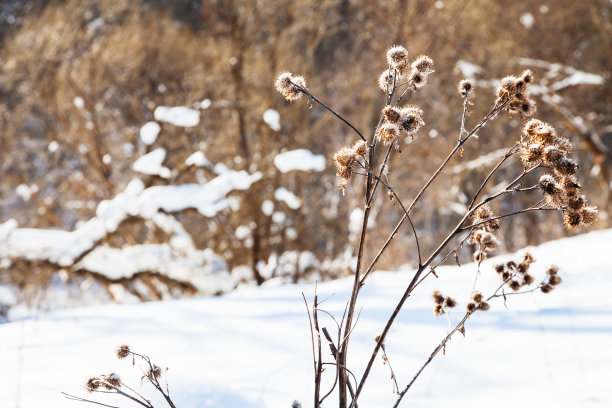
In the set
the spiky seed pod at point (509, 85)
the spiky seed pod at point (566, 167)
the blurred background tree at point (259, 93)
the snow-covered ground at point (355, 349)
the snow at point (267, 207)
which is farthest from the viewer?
the blurred background tree at point (259, 93)

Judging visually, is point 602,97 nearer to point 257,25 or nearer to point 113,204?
point 257,25

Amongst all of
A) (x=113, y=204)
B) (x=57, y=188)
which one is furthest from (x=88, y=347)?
(x=57, y=188)

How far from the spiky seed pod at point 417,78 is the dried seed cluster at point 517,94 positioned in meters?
0.17

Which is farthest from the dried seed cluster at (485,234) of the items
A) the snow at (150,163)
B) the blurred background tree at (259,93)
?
the blurred background tree at (259,93)

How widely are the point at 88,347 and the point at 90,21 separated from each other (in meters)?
11.4

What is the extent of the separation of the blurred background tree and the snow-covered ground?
5002 millimetres

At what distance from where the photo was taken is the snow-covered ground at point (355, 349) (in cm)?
147

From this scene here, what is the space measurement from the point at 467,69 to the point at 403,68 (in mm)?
10540

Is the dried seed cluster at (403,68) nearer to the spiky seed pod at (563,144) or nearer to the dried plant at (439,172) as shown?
the dried plant at (439,172)

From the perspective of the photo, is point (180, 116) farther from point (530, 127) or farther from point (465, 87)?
point (530, 127)

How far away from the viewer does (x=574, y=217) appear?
1007mm

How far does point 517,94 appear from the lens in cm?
111

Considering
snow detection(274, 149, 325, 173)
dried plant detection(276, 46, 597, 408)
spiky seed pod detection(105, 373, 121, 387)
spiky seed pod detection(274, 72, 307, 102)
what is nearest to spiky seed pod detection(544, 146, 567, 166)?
dried plant detection(276, 46, 597, 408)

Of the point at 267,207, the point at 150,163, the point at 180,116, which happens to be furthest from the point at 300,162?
the point at 267,207
